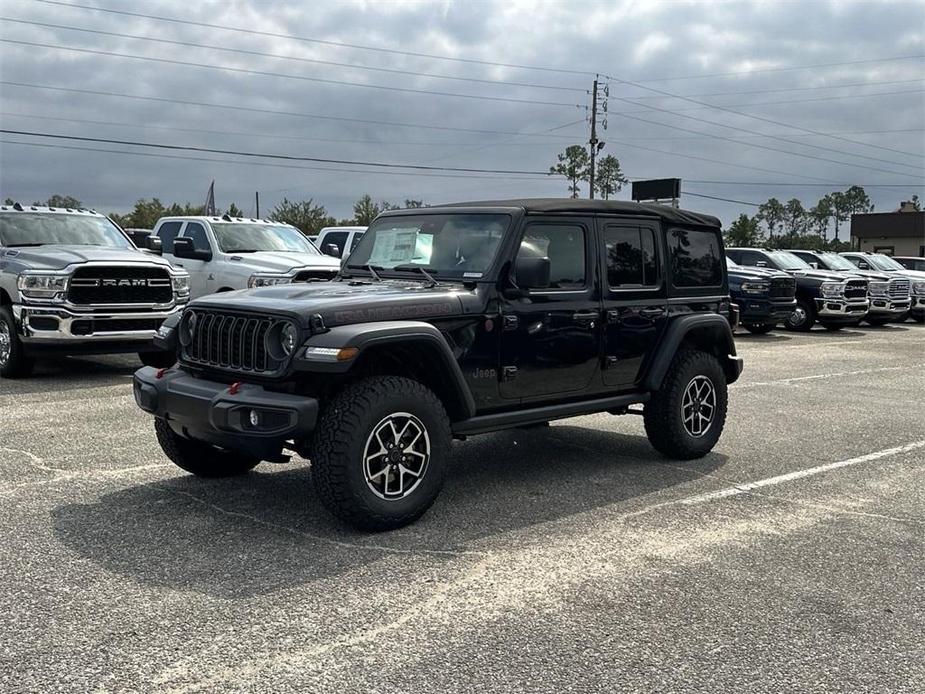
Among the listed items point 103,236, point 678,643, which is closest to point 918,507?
point 678,643

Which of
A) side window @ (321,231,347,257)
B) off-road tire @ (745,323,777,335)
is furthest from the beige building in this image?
side window @ (321,231,347,257)

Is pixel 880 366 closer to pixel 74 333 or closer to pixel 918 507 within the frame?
pixel 918 507

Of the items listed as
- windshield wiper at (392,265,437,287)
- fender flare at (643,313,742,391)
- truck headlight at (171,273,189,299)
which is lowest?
fender flare at (643,313,742,391)

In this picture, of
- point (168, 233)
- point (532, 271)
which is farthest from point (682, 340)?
point (168, 233)

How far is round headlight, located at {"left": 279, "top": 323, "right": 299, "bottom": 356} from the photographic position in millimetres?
4824

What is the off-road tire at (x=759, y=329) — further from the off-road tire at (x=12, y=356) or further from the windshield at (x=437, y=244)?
the windshield at (x=437, y=244)

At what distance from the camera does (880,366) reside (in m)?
14.1

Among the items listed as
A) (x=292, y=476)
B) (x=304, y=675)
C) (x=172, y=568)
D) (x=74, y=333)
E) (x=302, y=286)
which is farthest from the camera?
(x=74, y=333)

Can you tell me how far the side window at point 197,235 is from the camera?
1373 cm

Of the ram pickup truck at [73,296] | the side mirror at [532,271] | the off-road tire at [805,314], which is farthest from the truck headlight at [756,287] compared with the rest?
the side mirror at [532,271]

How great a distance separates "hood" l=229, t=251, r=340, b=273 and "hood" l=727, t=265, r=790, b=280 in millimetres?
Result: 10035

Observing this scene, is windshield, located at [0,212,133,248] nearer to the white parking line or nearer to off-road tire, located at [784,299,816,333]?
the white parking line

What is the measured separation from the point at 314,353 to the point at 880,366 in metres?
11.7

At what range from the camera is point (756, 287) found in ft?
64.1
